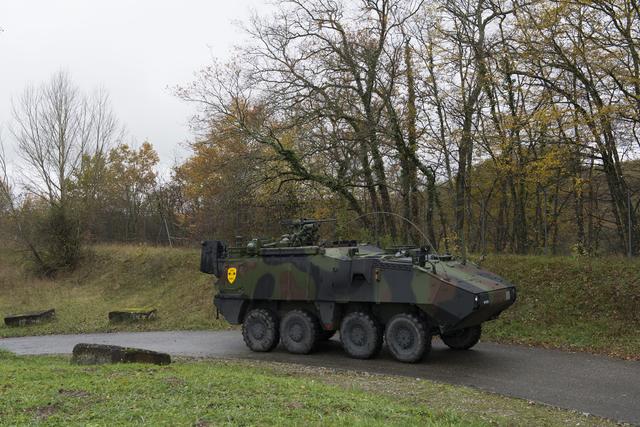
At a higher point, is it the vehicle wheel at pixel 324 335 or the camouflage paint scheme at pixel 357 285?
the camouflage paint scheme at pixel 357 285

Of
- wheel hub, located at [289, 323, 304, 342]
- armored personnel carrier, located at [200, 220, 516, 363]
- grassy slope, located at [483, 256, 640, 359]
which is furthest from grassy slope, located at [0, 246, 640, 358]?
wheel hub, located at [289, 323, 304, 342]

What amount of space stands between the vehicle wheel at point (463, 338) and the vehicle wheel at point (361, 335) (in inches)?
59.6

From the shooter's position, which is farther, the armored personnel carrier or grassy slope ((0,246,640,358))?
grassy slope ((0,246,640,358))

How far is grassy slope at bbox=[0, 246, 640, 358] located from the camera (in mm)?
11852

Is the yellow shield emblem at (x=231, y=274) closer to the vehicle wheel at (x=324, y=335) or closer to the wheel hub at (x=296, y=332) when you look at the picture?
the wheel hub at (x=296, y=332)

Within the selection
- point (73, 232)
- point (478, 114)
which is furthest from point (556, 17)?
point (73, 232)

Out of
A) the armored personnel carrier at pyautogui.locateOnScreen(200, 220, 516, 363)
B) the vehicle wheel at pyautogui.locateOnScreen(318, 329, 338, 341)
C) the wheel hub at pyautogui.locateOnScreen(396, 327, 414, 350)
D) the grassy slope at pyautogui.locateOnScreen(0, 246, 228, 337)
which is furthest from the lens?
the grassy slope at pyautogui.locateOnScreen(0, 246, 228, 337)

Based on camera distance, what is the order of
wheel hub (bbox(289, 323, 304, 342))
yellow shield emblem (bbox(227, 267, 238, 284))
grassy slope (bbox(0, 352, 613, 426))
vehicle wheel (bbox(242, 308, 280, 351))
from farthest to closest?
yellow shield emblem (bbox(227, 267, 238, 284)) → vehicle wheel (bbox(242, 308, 280, 351)) → wheel hub (bbox(289, 323, 304, 342)) → grassy slope (bbox(0, 352, 613, 426))

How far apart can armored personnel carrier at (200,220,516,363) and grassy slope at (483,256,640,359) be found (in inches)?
69.0

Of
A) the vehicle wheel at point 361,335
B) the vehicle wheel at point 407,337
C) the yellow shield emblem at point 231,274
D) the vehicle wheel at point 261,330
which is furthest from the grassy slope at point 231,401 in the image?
the yellow shield emblem at point 231,274

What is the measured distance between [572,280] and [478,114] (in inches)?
245

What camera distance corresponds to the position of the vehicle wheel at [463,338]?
11109 millimetres

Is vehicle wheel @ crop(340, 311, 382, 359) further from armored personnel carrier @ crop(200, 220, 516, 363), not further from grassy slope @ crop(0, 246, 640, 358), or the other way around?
grassy slope @ crop(0, 246, 640, 358)

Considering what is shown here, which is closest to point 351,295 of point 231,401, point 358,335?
point 358,335
